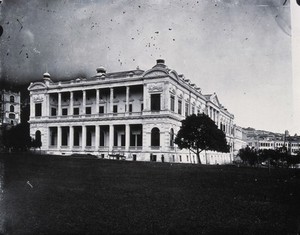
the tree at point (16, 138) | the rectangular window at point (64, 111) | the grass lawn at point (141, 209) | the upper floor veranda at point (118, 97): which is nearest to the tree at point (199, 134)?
the upper floor veranda at point (118, 97)

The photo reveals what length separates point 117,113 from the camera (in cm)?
4241

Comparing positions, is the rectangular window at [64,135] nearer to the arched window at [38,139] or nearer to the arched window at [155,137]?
the arched window at [38,139]

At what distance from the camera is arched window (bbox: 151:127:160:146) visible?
3834 cm

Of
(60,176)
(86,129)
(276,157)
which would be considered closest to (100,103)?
(86,129)

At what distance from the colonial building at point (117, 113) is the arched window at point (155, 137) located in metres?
0.12

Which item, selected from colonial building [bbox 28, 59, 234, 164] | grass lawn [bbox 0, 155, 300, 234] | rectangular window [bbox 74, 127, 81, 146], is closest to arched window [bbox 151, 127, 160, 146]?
colonial building [bbox 28, 59, 234, 164]

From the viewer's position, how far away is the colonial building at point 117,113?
38500 mm

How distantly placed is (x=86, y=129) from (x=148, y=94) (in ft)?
40.0

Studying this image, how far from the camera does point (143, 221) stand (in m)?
7.12

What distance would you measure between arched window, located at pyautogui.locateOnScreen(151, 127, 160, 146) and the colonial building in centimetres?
12

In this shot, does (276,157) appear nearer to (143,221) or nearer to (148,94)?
(148,94)

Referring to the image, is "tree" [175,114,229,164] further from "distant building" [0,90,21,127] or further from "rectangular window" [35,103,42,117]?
"rectangular window" [35,103,42,117]

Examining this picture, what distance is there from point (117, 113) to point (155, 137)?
23.1ft

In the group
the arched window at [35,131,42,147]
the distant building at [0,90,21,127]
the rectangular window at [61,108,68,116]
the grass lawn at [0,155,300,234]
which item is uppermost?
the rectangular window at [61,108,68,116]
